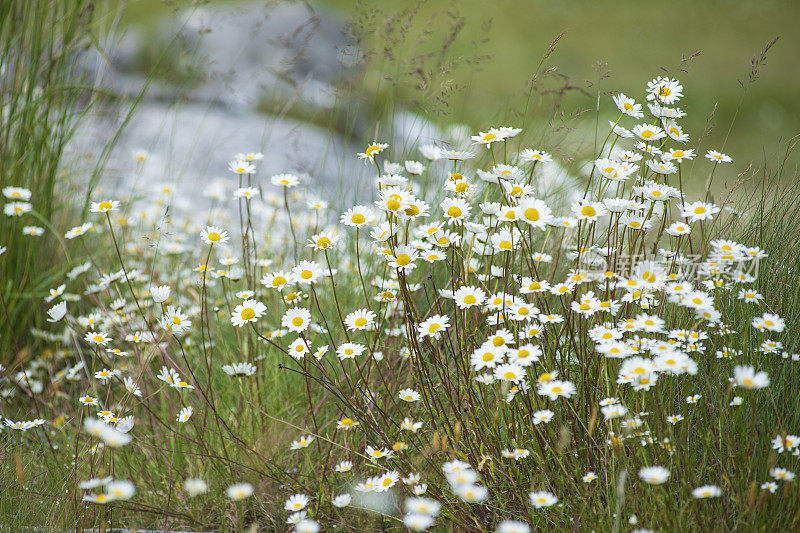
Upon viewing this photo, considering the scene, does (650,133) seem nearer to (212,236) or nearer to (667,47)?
(212,236)

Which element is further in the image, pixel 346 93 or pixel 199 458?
pixel 346 93

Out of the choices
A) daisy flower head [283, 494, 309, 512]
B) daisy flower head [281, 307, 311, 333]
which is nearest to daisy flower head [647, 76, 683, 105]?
daisy flower head [281, 307, 311, 333]

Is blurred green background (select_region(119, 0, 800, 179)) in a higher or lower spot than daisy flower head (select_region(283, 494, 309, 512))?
higher

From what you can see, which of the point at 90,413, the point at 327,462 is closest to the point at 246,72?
the point at 90,413

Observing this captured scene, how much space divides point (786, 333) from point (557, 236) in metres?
0.98

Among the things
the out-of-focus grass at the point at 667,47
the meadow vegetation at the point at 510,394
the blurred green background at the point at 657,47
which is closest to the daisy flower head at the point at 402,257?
the meadow vegetation at the point at 510,394

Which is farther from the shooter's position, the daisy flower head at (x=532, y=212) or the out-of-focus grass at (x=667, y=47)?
the out-of-focus grass at (x=667, y=47)

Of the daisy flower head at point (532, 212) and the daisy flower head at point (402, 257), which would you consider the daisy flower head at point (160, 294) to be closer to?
the daisy flower head at point (402, 257)

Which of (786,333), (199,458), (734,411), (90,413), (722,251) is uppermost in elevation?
(722,251)

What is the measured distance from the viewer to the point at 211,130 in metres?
5.91

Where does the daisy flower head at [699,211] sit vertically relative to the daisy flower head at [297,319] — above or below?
above

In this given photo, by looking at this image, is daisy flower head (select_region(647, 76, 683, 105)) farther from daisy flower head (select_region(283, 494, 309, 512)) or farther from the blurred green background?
the blurred green background

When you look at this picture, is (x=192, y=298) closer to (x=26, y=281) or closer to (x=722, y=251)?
(x=26, y=281)

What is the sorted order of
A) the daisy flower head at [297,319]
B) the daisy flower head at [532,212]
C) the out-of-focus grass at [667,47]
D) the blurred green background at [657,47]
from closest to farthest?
1. the daisy flower head at [532,212]
2. the daisy flower head at [297,319]
3. the blurred green background at [657,47]
4. the out-of-focus grass at [667,47]
